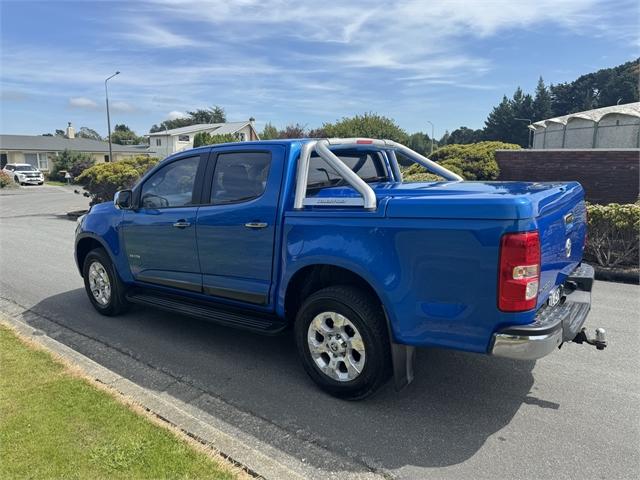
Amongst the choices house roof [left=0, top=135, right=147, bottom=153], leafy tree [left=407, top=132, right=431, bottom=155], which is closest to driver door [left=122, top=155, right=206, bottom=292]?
house roof [left=0, top=135, right=147, bottom=153]

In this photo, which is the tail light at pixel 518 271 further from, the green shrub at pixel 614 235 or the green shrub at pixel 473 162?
the green shrub at pixel 473 162

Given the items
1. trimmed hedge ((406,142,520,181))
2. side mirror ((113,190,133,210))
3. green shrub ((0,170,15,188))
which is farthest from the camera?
green shrub ((0,170,15,188))

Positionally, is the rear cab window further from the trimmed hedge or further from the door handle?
the trimmed hedge

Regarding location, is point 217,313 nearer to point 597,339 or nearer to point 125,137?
point 597,339

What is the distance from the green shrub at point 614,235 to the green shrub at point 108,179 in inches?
559

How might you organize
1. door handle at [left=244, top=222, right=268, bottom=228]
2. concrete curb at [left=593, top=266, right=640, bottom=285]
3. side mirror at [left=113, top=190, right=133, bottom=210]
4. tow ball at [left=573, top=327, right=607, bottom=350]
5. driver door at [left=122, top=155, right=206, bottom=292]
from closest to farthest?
tow ball at [left=573, top=327, right=607, bottom=350]
door handle at [left=244, top=222, right=268, bottom=228]
driver door at [left=122, top=155, right=206, bottom=292]
side mirror at [left=113, top=190, right=133, bottom=210]
concrete curb at [left=593, top=266, right=640, bottom=285]

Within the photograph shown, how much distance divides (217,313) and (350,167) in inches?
72.7

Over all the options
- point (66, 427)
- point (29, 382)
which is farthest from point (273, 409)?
point (29, 382)

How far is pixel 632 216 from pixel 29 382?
804cm

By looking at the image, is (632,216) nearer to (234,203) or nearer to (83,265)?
(234,203)

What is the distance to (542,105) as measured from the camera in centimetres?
8869

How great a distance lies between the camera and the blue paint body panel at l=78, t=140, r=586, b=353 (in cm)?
295

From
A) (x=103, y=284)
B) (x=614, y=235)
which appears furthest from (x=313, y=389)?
(x=614, y=235)

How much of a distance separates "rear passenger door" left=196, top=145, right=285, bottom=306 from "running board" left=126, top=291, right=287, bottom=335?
0.13 metres
